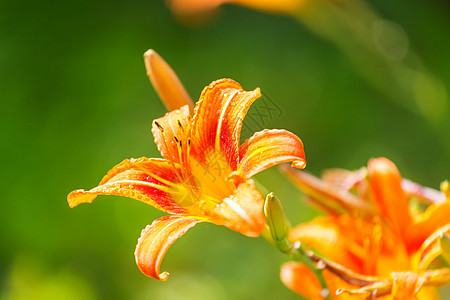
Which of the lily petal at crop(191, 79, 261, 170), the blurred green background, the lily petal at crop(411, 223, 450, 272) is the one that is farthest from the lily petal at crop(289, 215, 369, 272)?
the blurred green background

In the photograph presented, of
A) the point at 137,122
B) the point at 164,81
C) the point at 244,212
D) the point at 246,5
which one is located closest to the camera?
the point at 244,212

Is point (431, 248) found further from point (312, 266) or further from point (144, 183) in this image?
point (144, 183)

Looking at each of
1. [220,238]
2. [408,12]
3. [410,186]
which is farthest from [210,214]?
[408,12]

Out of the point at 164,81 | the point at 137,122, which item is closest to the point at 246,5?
the point at 137,122

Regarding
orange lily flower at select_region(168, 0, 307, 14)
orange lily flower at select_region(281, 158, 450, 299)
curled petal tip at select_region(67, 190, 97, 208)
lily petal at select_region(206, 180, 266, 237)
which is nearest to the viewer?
lily petal at select_region(206, 180, 266, 237)

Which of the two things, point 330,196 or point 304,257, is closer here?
point 304,257

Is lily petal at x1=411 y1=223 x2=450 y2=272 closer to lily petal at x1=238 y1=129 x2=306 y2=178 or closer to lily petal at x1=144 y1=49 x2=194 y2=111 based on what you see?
lily petal at x1=238 y1=129 x2=306 y2=178
